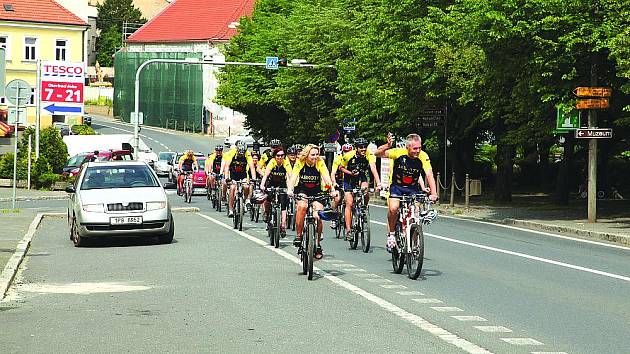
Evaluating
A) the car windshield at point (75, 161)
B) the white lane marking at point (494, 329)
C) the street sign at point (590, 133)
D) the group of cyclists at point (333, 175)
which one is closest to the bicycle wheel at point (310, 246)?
the group of cyclists at point (333, 175)

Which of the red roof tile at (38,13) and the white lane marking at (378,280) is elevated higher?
the red roof tile at (38,13)

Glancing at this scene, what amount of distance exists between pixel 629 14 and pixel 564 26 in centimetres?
184

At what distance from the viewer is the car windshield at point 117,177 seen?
22.6m

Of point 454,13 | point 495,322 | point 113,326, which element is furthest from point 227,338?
point 454,13

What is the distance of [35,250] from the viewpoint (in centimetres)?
2131

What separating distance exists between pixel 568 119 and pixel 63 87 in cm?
3401

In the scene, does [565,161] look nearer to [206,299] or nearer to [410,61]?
[410,61]

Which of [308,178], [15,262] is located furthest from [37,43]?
[308,178]

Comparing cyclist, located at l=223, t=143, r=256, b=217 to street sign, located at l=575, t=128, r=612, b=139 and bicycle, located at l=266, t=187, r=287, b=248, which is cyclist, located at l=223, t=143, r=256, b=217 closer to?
bicycle, located at l=266, t=187, r=287, b=248

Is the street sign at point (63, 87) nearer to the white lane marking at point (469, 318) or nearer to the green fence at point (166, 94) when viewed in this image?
the white lane marking at point (469, 318)

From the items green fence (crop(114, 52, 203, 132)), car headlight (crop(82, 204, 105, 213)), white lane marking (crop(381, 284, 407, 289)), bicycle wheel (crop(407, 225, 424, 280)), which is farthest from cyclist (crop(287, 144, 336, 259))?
green fence (crop(114, 52, 203, 132))

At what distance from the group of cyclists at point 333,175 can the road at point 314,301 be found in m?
0.87

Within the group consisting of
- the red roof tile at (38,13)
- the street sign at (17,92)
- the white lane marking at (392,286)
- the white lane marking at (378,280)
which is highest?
the red roof tile at (38,13)

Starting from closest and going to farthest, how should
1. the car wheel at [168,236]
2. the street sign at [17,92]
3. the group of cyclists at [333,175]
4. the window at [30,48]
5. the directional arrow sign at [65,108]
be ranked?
1. the group of cyclists at [333,175]
2. the car wheel at [168,236]
3. the street sign at [17,92]
4. the directional arrow sign at [65,108]
5. the window at [30,48]
